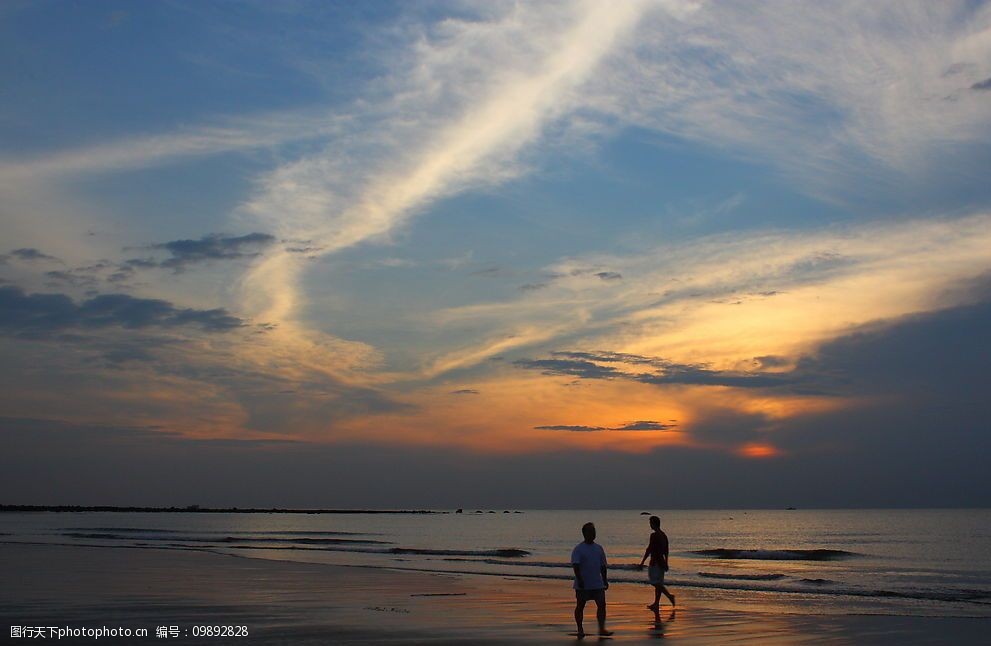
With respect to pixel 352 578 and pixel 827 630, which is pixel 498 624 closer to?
pixel 827 630

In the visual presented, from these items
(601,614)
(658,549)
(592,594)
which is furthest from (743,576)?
(592,594)

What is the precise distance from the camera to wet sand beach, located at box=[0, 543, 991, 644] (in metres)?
16.2

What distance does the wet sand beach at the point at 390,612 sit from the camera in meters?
16.2

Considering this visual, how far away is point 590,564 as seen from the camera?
1545cm

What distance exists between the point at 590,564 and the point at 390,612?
6.58 m

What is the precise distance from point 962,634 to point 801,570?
26.5m

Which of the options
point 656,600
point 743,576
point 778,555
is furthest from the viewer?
point 778,555

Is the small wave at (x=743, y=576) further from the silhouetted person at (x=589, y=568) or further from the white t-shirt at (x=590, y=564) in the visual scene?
the white t-shirt at (x=590, y=564)

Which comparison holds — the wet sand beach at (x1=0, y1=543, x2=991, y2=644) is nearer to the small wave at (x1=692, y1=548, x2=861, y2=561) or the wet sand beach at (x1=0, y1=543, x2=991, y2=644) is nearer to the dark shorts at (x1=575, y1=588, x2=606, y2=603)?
the dark shorts at (x1=575, y1=588, x2=606, y2=603)

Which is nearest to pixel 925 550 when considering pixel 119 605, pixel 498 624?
pixel 498 624

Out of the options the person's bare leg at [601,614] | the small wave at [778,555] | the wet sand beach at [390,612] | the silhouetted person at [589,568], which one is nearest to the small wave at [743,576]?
the wet sand beach at [390,612]

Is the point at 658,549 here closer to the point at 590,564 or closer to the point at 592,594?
the point at 592,594

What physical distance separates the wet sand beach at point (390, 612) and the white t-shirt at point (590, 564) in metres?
1.08

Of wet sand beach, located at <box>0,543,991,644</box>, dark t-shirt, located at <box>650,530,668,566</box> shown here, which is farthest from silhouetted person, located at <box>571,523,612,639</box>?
dark t-shirt, located at <box>650,530,668,566</box>
